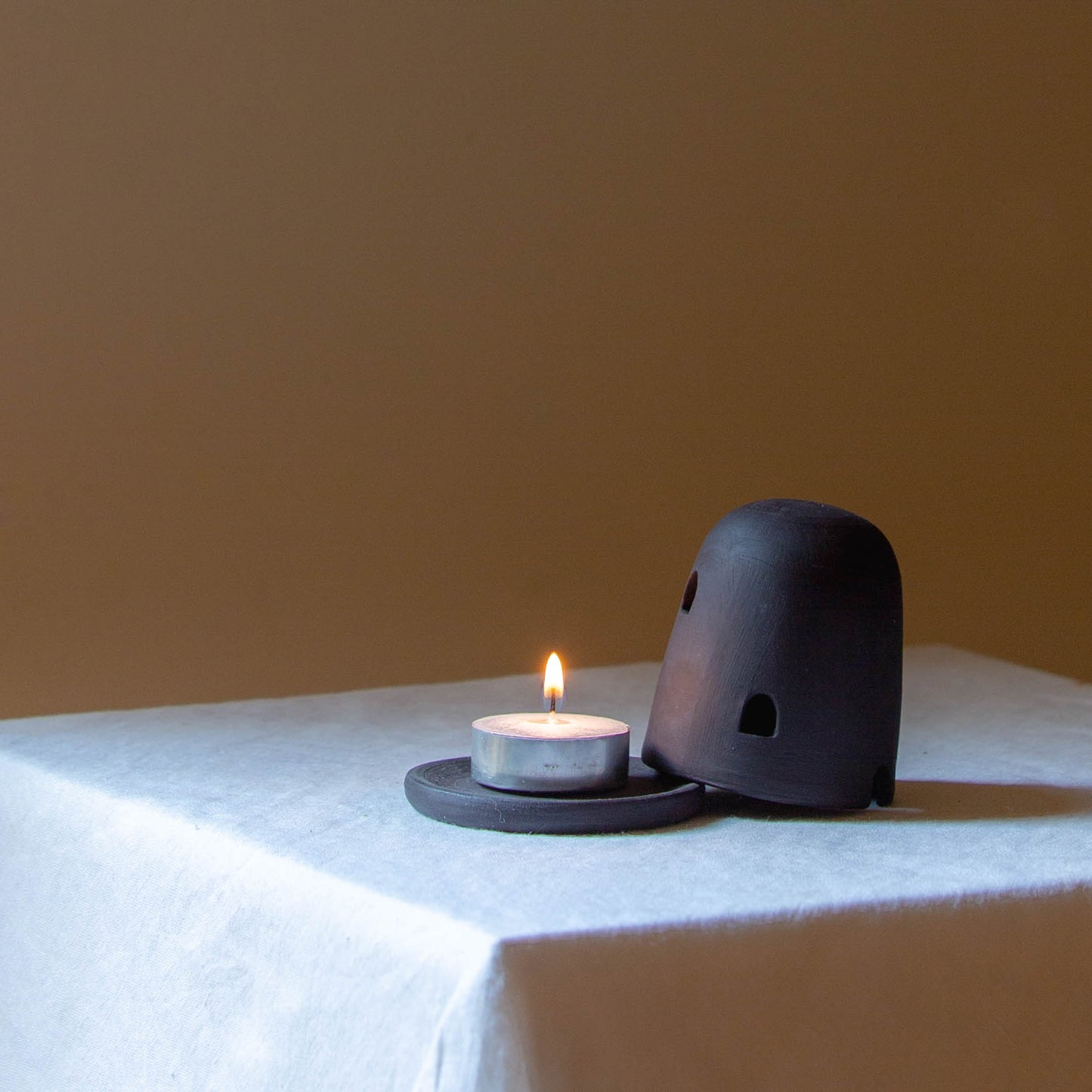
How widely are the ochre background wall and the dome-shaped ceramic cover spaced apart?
0.84 meters

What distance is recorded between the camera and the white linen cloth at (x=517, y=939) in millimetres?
605

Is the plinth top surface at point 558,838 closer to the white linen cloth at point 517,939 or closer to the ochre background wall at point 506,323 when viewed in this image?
the white linen cloth at point 517,939

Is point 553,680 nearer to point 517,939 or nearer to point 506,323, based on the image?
point 517,939

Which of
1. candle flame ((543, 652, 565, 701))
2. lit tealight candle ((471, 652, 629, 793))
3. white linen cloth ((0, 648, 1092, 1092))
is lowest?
white linen cloth ((0, 648, 1092, 1092))

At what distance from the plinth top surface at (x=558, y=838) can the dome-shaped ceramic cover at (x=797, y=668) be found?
3cm

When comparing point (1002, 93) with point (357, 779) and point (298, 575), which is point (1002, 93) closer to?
point (298, 575)

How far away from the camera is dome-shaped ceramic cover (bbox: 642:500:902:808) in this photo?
2.63 ft

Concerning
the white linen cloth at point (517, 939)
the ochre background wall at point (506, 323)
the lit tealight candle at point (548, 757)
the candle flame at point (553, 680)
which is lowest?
the white linen cloth at point (517, 939)

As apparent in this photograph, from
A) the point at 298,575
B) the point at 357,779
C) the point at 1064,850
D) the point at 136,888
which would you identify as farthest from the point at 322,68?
the point at 1064,850

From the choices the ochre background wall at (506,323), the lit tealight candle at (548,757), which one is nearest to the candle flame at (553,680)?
the lit tealight candle at (548,757)

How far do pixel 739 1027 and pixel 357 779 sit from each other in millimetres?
356

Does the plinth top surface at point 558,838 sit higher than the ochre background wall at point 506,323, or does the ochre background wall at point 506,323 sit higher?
the ochre background wall at point 506,323

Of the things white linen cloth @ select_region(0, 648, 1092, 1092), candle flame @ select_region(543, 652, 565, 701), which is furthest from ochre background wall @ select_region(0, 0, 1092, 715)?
candle flame @ select_region(543, 652, 565, 701)

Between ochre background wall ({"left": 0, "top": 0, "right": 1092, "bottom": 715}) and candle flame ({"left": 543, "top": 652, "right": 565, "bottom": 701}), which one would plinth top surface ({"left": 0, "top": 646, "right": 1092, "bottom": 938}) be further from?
ochre background wall ({"left": 0, "top": 0, "right": 1092, "bottom": 715})
